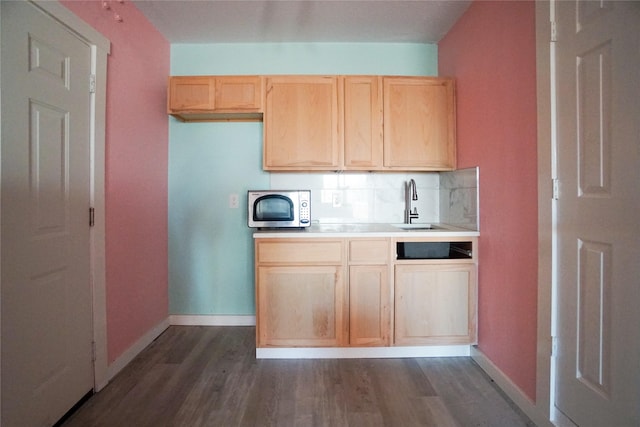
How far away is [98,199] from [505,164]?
91.9 inches

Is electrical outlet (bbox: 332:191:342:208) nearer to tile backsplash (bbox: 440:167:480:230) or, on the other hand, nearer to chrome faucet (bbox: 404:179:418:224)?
chrome faucet (bbox: 404:179:418:224)

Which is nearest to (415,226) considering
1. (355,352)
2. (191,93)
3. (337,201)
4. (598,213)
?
(337,201)

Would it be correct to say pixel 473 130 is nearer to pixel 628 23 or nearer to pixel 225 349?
pixel 628 23

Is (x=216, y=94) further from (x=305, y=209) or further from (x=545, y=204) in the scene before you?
(x=545, y=204)

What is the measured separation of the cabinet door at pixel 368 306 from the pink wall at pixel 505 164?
64 cm

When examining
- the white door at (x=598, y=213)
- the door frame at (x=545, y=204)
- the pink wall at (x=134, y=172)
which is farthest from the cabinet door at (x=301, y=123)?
the white door at (x=598, y=213)

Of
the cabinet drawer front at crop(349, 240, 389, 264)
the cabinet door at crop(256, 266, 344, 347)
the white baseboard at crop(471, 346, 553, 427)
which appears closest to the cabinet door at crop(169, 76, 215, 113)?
the cabinet door at crop(256, 266, 344, 347)

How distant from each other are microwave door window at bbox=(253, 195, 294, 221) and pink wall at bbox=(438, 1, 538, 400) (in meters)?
1.33

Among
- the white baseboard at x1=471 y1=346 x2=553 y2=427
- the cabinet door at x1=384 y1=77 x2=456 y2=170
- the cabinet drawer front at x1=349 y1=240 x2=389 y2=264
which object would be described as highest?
the cabinet door at x1=384 y1=77 x2=456 y2=170

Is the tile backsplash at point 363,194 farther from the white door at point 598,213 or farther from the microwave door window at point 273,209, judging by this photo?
the white door at point 598,213

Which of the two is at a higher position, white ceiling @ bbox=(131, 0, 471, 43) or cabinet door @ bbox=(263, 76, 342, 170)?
white ceiling @ bbox=(131, 0, 471, 43)

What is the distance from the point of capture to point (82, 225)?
1.59 metres

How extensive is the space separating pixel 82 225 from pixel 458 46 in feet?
9.02

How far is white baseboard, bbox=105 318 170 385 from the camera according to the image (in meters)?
1.83
